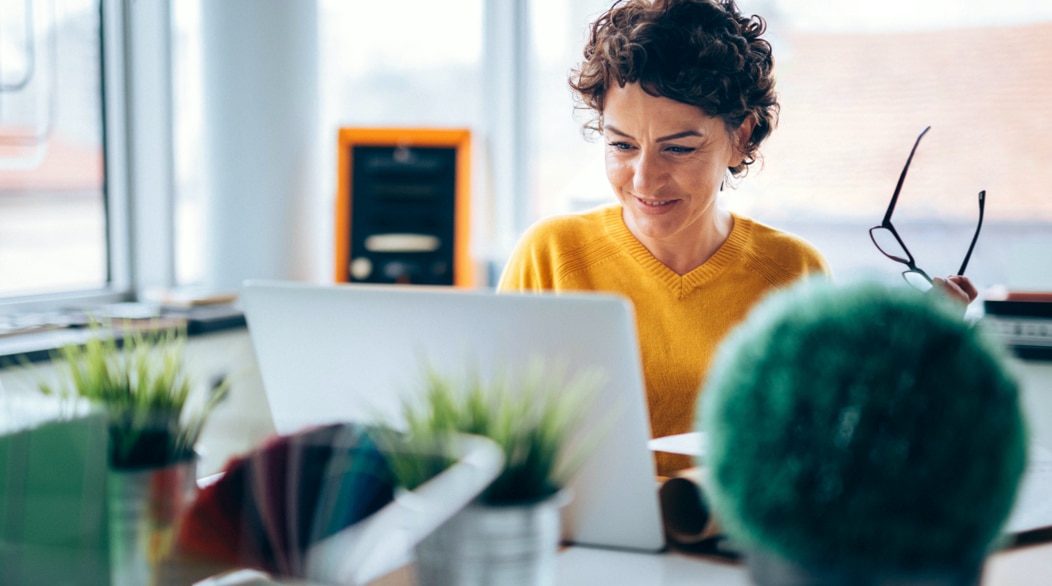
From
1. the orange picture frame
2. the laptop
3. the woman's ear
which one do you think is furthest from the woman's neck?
the orange picture frame

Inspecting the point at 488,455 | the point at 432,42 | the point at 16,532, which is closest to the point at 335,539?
the point at 488,455

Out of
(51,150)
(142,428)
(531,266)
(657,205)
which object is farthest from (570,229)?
→ (51,150)

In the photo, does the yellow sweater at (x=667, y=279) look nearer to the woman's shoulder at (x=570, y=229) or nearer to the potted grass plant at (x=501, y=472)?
the woman's shoulder at (x=570, y=229)

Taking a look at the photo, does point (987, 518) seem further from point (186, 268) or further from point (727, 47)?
point (186, 268)

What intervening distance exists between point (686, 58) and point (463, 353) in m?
0.87

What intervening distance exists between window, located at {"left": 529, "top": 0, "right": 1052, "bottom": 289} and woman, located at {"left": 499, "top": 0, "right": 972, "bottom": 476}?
84cm

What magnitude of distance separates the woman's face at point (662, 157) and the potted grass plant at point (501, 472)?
0.91 m

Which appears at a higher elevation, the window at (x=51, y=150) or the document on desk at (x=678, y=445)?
the window at (x=51, y=150)

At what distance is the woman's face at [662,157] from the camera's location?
151 centimetres

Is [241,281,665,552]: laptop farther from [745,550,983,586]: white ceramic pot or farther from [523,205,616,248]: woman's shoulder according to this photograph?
[523,205,616,248]: woman's shoulder

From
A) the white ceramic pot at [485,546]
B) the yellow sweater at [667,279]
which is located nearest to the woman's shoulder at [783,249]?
the yellow sweater at [667,279]

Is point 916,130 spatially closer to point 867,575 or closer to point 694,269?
point 694,269

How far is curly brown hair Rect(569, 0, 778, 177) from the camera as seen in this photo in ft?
4.93

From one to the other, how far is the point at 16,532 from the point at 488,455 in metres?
0.38
